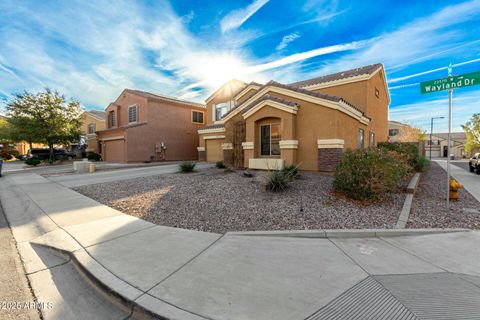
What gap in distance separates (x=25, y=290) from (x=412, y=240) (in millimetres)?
6411

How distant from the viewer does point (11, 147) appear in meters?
44.7

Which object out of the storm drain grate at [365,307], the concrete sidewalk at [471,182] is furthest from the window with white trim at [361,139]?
the storm drain grate at [365,307]

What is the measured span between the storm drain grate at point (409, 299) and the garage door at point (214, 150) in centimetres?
1598

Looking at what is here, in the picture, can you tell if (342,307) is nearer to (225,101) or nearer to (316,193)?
(316,193)

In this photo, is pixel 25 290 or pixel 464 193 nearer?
pixel 25 290

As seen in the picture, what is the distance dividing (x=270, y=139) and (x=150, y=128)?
602 inches

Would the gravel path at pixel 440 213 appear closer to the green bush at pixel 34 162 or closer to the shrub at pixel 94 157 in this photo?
the shrub at pixel 94 157

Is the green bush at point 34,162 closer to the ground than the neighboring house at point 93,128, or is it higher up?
closer to the ground

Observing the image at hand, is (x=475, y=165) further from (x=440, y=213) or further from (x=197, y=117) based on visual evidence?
(x=197, y=117)

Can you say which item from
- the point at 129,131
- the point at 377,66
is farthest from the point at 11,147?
the point at 377,66

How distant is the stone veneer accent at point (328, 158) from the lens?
9.63 meters

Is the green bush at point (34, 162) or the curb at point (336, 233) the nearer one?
the curb at point (336, 233)

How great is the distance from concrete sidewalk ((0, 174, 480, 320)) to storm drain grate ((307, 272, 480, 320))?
0.04ft

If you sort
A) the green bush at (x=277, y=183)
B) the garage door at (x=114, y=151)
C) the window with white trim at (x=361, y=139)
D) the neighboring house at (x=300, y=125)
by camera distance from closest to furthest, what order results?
the green bush at (x=277, y=183) < the neighboring house at (x=300, y=125) < the window with white trim at (x=361, y=139) < the garage door at (x=114, y=151)
